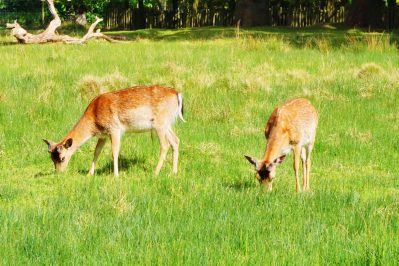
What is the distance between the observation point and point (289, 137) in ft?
28.8

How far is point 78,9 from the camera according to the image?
4256cm

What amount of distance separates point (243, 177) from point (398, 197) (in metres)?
2.10

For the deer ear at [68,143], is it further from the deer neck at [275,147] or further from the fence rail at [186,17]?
the fence rail at [186,17]

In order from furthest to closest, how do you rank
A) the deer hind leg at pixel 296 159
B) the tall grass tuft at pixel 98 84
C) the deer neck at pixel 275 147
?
1. the tall grass tuft at pixel 98 84
2. the deer hind leg at pixel 296 159
3. the deer neck at pixel 275 147

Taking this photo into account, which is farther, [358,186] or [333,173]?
[333,173]

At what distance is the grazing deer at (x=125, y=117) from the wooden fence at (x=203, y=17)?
→ 98.9 ft

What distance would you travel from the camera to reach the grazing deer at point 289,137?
8.03 meters

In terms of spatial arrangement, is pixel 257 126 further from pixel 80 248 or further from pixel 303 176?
pixel 80 248

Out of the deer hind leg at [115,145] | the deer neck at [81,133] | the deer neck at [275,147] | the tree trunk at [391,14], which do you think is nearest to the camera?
the deer neck at [275,147]

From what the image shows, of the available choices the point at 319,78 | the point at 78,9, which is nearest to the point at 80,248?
the point at 319,78

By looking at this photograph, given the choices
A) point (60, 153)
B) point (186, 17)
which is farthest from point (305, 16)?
point (60, 153)

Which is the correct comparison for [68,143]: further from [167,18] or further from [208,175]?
[167,18]

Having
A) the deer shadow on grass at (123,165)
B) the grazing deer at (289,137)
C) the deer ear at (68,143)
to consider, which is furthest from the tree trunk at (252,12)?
the deer ear at (68,143)

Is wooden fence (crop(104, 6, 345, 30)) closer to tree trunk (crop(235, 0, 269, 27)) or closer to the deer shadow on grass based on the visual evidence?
tree trunk (crop(235, 0, 269, 27))
